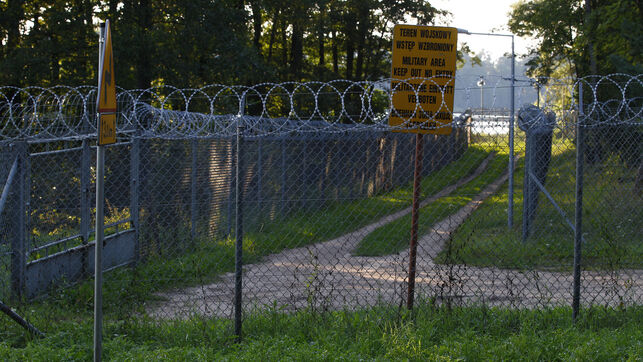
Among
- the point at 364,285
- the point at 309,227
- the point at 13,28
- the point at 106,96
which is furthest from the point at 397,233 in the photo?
the point at 13,28

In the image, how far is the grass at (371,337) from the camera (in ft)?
18.2

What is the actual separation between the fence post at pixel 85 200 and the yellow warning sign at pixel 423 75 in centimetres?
416

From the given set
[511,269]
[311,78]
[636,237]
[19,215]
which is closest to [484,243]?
[511,269]

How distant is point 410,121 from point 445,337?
198cm

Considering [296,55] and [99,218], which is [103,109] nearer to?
[99,218]

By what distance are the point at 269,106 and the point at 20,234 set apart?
2425 centimetres

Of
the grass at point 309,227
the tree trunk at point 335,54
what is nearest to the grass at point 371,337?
the grass at point 309,227

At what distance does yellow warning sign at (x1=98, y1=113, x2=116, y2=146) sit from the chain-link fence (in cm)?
144

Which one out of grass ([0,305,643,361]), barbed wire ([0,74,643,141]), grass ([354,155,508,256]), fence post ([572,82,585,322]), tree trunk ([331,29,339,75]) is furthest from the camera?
tree trunk ([331,29,339,75])

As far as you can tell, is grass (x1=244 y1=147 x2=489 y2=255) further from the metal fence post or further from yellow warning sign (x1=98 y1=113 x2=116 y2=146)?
yellow warning sign (x1=98 y1=113 x2=116 y2=146)

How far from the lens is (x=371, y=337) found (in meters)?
5.95

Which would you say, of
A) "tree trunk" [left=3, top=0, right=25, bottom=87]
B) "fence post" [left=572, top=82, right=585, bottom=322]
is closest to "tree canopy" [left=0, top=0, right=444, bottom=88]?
"tree trunk" [left=3, top=0, right=25, bottom=87]

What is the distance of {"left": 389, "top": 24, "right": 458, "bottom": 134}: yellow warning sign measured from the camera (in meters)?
6.64

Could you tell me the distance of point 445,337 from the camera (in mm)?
6004
